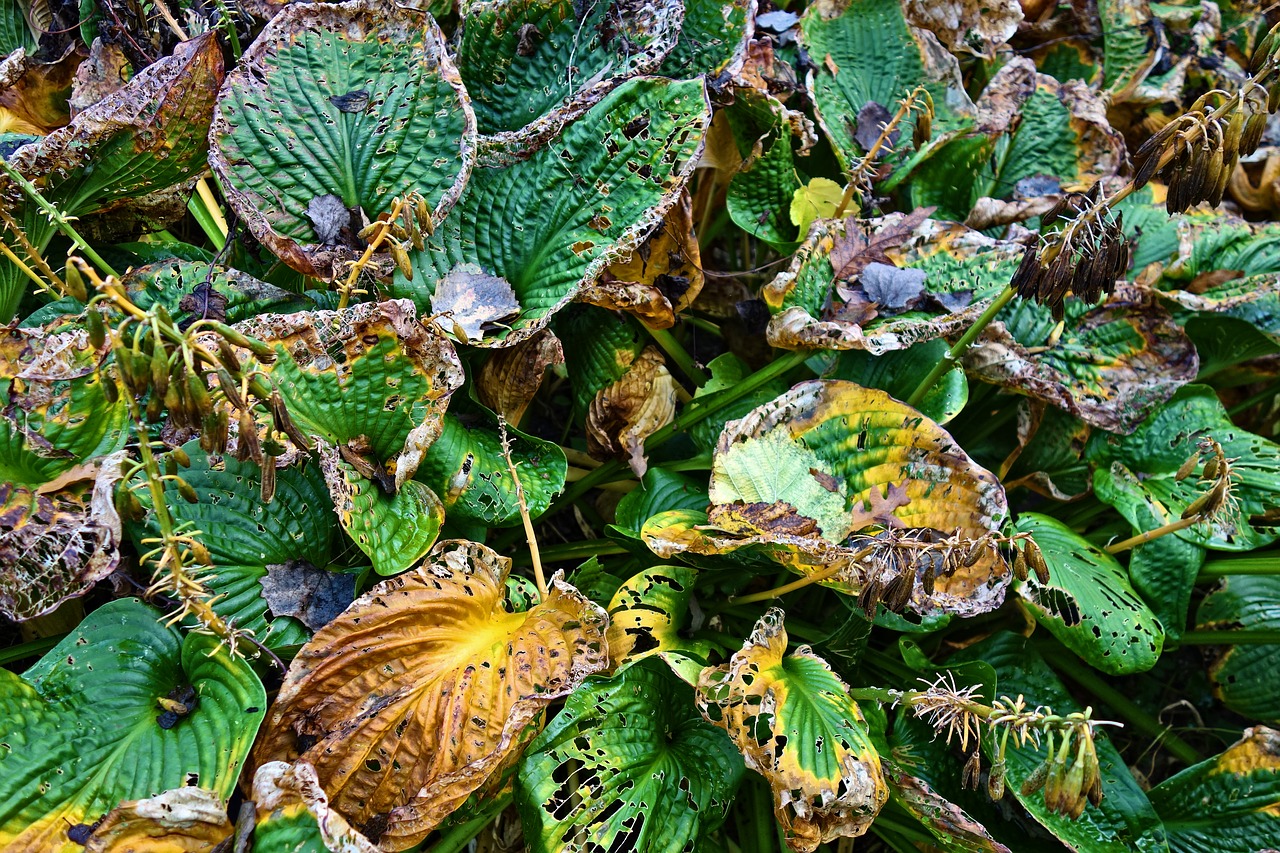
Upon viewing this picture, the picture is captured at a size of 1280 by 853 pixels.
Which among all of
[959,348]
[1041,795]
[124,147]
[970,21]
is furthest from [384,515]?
[970,21]

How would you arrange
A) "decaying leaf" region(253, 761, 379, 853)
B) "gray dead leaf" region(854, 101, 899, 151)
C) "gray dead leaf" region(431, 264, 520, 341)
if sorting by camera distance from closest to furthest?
"decaying leaf" region(253, 761, 379, 853), "gray dead leaf" region(431, 264, 520, 341), "gray dead leaf" region(854, 101, 899, 151)

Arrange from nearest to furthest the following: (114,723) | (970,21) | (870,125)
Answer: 1. (114,723)
2. (870,125)
3. (970,21)

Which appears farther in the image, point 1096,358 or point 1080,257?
point 1096,358

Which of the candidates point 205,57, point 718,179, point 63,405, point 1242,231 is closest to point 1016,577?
point 718,179

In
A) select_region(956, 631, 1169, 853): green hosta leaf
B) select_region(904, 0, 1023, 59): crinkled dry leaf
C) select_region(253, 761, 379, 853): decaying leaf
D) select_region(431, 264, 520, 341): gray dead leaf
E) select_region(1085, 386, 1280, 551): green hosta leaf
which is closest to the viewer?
select_region(253, 761, 379, 853): decaying leaf

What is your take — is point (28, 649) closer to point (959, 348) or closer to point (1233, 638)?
point (959, 348)

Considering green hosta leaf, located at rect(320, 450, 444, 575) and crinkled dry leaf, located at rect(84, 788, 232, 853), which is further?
green hosta leaf, located at rect(320, 450, 444, 575)

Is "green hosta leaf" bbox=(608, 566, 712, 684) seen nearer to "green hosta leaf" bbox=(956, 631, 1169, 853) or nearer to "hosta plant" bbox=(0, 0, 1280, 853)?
"hosta plant" bbox=(0, 0, 1280, 853)

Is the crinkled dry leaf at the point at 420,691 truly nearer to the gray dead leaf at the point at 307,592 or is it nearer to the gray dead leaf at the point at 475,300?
the gray dead leaf at the point at 307,592

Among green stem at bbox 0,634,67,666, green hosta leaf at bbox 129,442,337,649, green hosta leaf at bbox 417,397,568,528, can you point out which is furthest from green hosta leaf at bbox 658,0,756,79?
green stem at bbox 0,634,67,666
